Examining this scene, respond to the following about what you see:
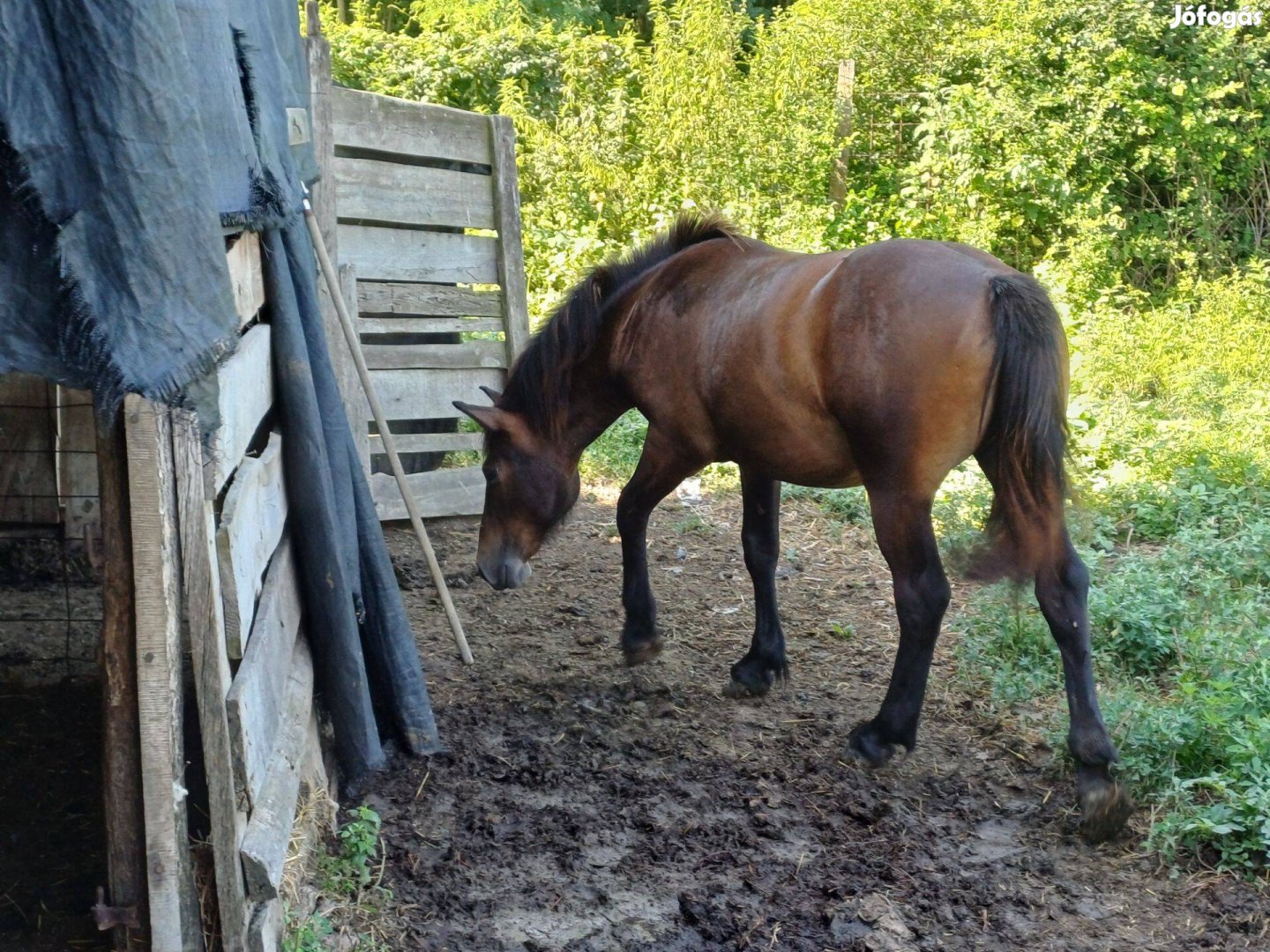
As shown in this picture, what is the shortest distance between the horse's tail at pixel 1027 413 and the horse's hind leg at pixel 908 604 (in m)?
0.28

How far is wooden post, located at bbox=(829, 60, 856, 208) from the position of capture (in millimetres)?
11664

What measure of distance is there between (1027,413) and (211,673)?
2.58 metres

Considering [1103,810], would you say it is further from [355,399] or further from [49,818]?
[355,399]

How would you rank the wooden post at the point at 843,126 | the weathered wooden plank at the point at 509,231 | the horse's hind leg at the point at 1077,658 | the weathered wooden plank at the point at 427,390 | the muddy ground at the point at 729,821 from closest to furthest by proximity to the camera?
the muddy ground at the point at 729,821, the horse's hind leg at the point at 1077,658, the weathered wooden plank at the point at 427,390, the weathered wooden plank at the point at 509,231, the wooden post at the point at 843,126

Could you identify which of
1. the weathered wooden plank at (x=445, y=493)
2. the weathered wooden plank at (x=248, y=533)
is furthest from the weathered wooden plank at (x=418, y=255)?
the weathered wooden plank at (x=248, y=533)

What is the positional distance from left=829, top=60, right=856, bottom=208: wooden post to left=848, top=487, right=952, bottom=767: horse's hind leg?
8227 mm

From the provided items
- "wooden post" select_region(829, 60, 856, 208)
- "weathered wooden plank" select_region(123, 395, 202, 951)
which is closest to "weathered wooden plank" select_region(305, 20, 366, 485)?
"weathered wooden plank" select_region(123, 395, 202, 951)

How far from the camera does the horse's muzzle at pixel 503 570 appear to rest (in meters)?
5.18

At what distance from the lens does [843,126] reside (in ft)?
38.6

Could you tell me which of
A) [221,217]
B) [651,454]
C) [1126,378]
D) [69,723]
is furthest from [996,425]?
[1126,378]

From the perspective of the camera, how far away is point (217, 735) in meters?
2.38

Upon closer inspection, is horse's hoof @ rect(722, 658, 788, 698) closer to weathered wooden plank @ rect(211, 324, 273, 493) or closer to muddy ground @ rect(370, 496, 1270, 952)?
muddy ground @ rect(370, 496, 1270, 952)

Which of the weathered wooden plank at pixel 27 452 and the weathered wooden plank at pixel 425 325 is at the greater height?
the weathered wooden plank at pixel 27 452

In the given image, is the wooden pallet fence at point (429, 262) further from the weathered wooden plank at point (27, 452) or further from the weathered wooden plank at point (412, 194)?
the weathered wooden plank at point (27, 452)
